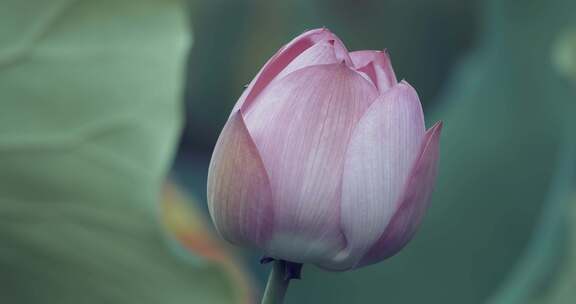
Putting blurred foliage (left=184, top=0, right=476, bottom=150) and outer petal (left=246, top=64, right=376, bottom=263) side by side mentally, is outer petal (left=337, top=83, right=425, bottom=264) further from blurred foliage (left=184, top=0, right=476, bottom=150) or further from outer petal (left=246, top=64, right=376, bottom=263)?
blurred foliage (left=184, top=0, right=476, bottom=150)

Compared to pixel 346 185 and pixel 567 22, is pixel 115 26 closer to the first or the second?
pixel 346 185

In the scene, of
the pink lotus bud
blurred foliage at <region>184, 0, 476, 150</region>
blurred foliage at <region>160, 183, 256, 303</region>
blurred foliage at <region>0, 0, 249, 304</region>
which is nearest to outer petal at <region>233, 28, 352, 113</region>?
the pink lotus bud

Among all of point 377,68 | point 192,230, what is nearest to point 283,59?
point 377,68

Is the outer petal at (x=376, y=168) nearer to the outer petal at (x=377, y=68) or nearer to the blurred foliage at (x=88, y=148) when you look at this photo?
the outer petal at (x=377, y=68)

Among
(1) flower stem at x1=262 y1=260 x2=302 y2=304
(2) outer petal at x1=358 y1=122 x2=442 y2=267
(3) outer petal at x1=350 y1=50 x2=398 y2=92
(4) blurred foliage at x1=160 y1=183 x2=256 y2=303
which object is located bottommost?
(4) blurred foliage at x1=160 y1=183 x2=256 y2=303

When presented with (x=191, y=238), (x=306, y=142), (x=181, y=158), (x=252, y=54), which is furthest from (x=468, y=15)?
(x=306, y=142)

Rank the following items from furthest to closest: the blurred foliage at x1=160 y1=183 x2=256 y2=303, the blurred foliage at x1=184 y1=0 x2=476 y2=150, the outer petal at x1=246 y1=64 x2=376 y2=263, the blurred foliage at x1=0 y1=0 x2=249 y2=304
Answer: the blurred foliage at x1=184 y1=0 x2=476 y2=150
the blurred foliage at x1=160 y1=183 x2=256 y2=303
the blurred foliage at x1=0 y1=0 x2=249 y2=304
the outer petal at x1=246 y1=64 x2=376 y2=263

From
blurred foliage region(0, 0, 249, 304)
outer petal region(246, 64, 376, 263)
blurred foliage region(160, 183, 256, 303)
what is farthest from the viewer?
blurred foliage region(160, 183, 256, 303)
